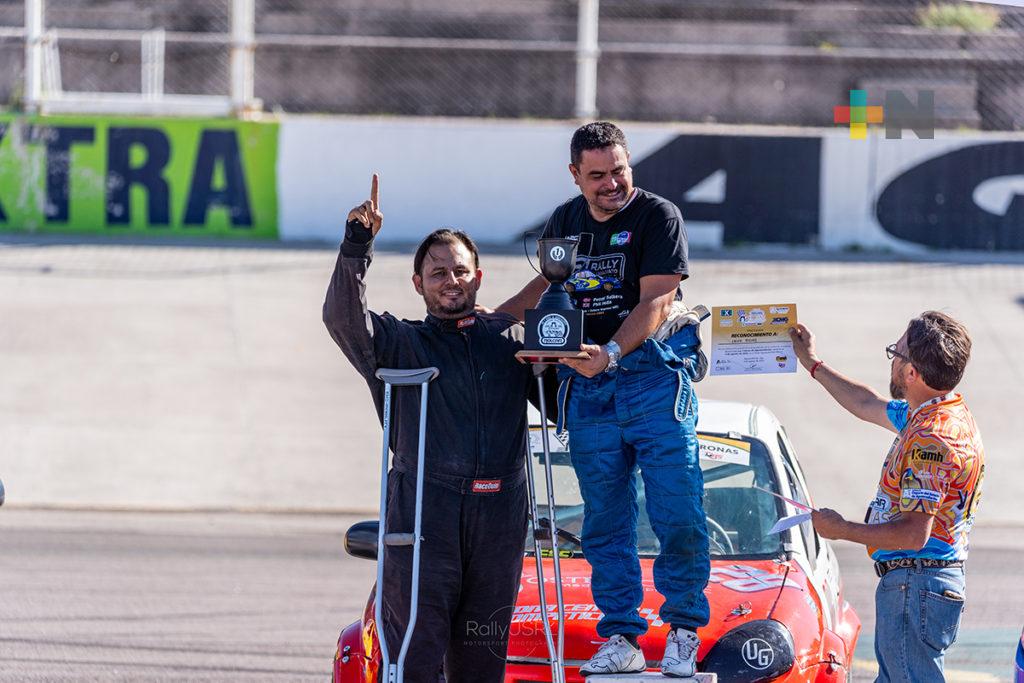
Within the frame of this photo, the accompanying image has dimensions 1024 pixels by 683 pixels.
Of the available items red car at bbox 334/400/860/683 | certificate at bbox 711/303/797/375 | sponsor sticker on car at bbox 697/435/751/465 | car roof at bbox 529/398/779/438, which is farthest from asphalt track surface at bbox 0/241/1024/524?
certificate at bbox 711/303/797/375

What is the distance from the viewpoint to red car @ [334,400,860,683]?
5141mm

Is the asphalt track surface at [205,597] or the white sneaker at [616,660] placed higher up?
the white sneaker at [616,660]

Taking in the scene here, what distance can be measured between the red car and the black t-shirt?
1157 millimetres

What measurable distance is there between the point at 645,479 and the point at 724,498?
121 cm

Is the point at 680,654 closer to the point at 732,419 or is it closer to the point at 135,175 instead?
the point at 732,419

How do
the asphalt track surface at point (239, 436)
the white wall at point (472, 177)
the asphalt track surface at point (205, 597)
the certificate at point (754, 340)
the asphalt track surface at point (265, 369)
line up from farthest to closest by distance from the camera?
the white wall at point (472, 177) → the asphalt track surface at point (265, 369) → the asphalt track surface at point (239, 436) → the asphalt track surface at point (205, 597) → the certificate at point (754, 340)

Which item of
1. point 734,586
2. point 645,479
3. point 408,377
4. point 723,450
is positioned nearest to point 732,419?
point 723,450

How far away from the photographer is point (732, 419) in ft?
21.4

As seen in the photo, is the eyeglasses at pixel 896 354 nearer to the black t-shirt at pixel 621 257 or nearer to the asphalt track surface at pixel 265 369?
the black t-shirt at pixel 621 257

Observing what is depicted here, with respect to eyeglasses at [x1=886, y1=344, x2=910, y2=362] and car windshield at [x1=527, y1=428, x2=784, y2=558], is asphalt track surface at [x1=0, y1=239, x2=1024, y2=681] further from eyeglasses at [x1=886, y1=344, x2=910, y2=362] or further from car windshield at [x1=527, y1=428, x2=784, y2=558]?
eyeglasses at [x1=886, y1=344, x2=910, y2=362]

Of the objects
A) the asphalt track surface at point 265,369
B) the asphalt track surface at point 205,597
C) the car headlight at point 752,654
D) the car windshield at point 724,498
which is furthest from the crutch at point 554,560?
the asphalt track surface at point 265,369

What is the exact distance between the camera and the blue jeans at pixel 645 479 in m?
4.94

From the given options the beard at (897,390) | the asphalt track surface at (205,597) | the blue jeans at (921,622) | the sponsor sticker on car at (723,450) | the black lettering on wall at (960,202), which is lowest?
the asphalt track surface at (205,597)

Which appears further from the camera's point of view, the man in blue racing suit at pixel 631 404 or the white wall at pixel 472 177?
the white wall at pixel 472 177
